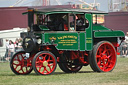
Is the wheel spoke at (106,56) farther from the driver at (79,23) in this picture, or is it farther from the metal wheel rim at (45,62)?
the metal wheel rim at (45,62)

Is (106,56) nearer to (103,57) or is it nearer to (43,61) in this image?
(103,57)

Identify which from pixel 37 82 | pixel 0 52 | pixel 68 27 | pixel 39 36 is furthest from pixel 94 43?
pixel 0 52

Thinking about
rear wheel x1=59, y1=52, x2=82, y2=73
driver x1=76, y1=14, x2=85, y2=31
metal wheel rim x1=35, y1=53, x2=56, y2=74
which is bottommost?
rear wheel x1=59, y1=52, x2=82, y2=73

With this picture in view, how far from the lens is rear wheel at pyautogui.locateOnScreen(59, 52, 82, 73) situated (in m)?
13.7

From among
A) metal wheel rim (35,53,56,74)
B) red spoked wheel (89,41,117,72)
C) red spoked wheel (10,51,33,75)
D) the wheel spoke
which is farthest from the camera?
the wheel spoke

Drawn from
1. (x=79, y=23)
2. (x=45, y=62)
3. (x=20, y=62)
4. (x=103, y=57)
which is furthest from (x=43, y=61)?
(x=103, y=57)

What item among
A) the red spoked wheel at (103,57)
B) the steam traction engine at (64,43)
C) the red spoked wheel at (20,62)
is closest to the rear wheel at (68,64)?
the steam traction engine at (64,43)

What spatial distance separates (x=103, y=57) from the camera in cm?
1403

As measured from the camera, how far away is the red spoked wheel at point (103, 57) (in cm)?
1366

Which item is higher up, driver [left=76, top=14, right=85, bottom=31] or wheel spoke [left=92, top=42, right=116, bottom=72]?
driver [left=76, top=14, right=85, bottom=31]

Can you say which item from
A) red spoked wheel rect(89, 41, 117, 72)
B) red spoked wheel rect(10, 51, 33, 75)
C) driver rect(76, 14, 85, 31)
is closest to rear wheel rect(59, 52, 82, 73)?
red spoked wheel rect(89, 41, 117, 72)

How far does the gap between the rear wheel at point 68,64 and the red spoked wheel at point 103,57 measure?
28.1 inches

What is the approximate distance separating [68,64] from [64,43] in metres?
1.77

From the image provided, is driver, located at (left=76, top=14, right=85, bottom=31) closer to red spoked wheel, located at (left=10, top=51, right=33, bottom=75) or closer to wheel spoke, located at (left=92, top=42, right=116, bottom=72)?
wheel spoke, located at (left=92, top=42, right=116, bottom=72)
